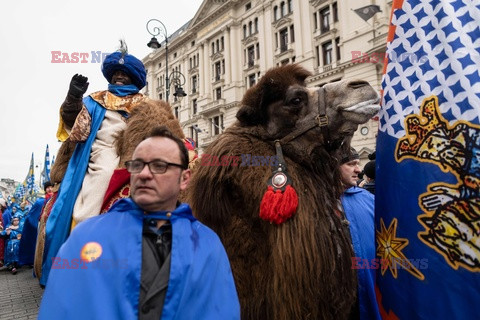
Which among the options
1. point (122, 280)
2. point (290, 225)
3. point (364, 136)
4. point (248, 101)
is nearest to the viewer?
point (122, 280)

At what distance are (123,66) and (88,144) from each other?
31.3 inches

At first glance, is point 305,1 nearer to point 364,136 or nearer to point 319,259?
point 364,136

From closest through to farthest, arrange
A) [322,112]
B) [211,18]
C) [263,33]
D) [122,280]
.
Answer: [122,280]
[322,112]
[263,33]
[211,18]

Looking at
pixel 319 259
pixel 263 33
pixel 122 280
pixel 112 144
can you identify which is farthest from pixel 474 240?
pixel 263 33

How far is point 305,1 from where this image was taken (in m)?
29.1

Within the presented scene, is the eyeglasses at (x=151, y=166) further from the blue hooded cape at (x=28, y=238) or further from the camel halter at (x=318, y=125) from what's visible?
the blue hooded cape at (x=28, y=238)

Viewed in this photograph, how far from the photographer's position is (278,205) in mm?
1716

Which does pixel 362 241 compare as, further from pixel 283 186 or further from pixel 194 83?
pixel 194 83

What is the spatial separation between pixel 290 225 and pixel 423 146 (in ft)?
2.59

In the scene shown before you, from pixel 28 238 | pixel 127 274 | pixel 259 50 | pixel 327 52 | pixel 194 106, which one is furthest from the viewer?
pixel 194 106

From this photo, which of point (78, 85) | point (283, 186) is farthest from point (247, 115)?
point (78, 85)

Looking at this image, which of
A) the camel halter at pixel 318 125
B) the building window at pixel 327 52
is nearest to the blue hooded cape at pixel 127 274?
the camel halter at pixel 318 125

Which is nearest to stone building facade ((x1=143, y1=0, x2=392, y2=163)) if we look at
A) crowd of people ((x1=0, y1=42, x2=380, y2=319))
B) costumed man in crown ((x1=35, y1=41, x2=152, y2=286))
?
costumed man in crown ((x1=35, y1=41, x2=152, y2=286))

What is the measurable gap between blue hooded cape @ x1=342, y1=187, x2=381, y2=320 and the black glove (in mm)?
2208
